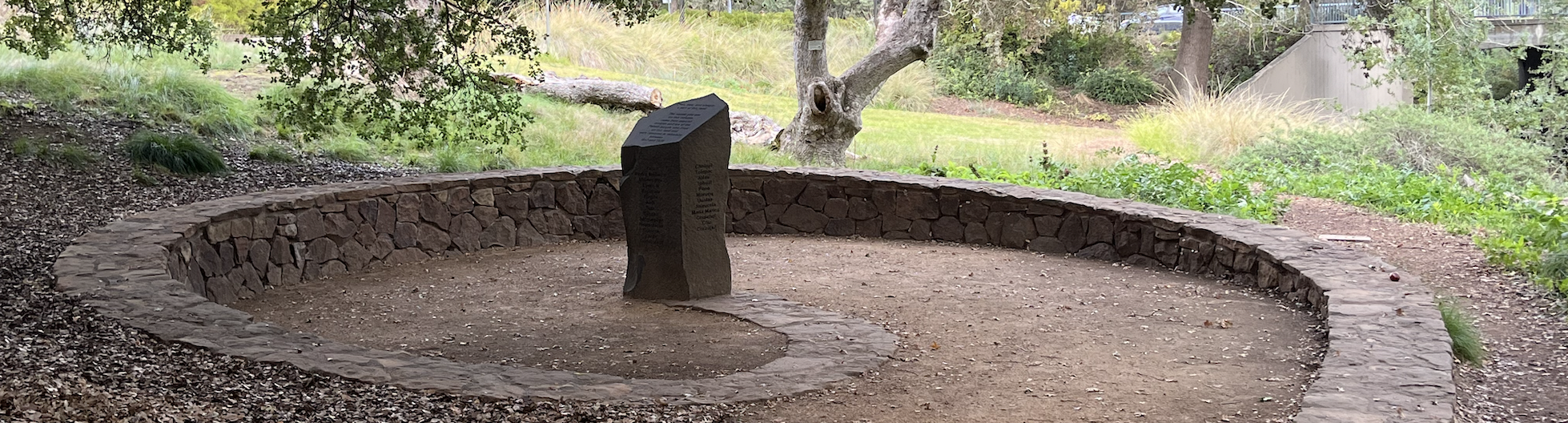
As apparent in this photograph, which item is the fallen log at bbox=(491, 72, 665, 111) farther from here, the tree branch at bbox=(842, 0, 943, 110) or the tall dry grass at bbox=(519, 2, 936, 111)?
the tall dry grass at bbox=(519, 2, 936, 111)

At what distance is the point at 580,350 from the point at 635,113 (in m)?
9.38

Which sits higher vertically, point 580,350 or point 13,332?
point 13,332

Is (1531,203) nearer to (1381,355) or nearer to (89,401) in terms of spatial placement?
(1381,355)

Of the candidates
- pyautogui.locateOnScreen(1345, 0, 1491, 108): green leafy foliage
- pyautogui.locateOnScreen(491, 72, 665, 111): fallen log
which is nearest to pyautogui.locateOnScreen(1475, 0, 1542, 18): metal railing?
pyautogui.locateOnScreen(1345, 0, 1491, 108): green leafy foliage

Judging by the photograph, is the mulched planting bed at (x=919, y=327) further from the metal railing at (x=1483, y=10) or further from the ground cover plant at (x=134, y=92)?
the metal railing at (x=1483, y=10)

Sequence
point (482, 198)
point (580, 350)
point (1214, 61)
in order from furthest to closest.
Answer: point (1214, 61) → point (482, 198) → point (580, 350)

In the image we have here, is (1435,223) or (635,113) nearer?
(1435,223)

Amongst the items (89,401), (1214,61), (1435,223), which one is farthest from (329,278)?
(1214,61)

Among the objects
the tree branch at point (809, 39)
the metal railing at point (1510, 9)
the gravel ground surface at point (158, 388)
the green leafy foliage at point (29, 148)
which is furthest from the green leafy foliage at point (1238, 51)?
the gravel ground surface at point (158, 388)

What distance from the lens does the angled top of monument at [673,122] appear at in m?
6.38

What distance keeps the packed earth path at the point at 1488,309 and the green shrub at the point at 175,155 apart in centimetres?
737

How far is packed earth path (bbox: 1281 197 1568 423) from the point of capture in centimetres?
473

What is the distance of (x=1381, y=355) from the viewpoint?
4375mm

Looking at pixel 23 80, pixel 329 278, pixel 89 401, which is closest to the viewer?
pixel 89 401
